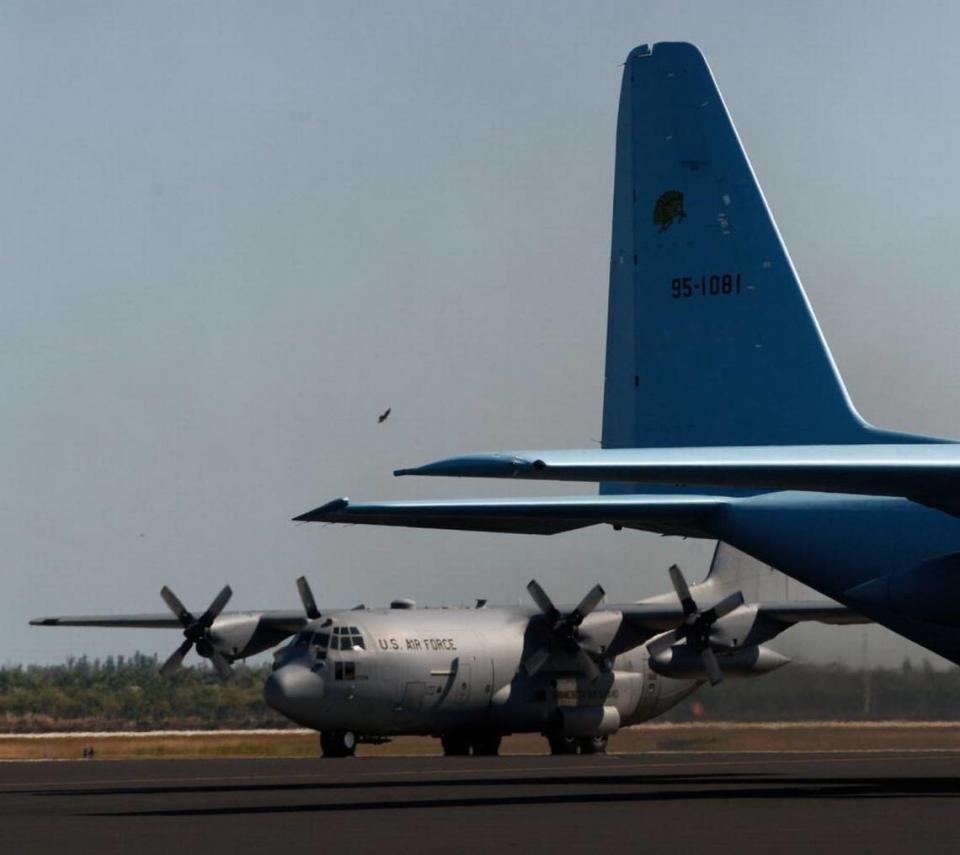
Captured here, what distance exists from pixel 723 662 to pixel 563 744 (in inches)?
155

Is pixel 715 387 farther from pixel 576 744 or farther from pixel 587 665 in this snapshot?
pixel 576 744

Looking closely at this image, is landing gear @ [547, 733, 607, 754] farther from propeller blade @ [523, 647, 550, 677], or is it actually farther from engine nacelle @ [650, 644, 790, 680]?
engine nacelle @ [650, 644, 790, 680]

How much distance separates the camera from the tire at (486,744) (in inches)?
1679

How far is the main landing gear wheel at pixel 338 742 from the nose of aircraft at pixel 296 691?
48.7 inches

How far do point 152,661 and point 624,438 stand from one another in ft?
229

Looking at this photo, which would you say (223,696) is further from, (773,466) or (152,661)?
(773,466)

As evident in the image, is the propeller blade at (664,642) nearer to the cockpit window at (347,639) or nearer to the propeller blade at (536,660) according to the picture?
the propeller blade at (536,660)

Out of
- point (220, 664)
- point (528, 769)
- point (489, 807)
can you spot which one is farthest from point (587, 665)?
point (489, 807)

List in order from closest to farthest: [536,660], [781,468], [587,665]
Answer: [781,468], [536,660], [587,665]

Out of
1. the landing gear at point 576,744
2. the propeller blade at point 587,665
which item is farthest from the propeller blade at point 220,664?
the propeller blade at point 587,665

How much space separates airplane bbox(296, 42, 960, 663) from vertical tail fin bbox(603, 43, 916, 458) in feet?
0.07

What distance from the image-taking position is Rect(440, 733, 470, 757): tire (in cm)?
4269

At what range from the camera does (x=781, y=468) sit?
19.2 metres

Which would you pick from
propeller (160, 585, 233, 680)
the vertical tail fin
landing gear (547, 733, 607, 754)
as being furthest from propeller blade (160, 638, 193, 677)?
the vertical tail fin
